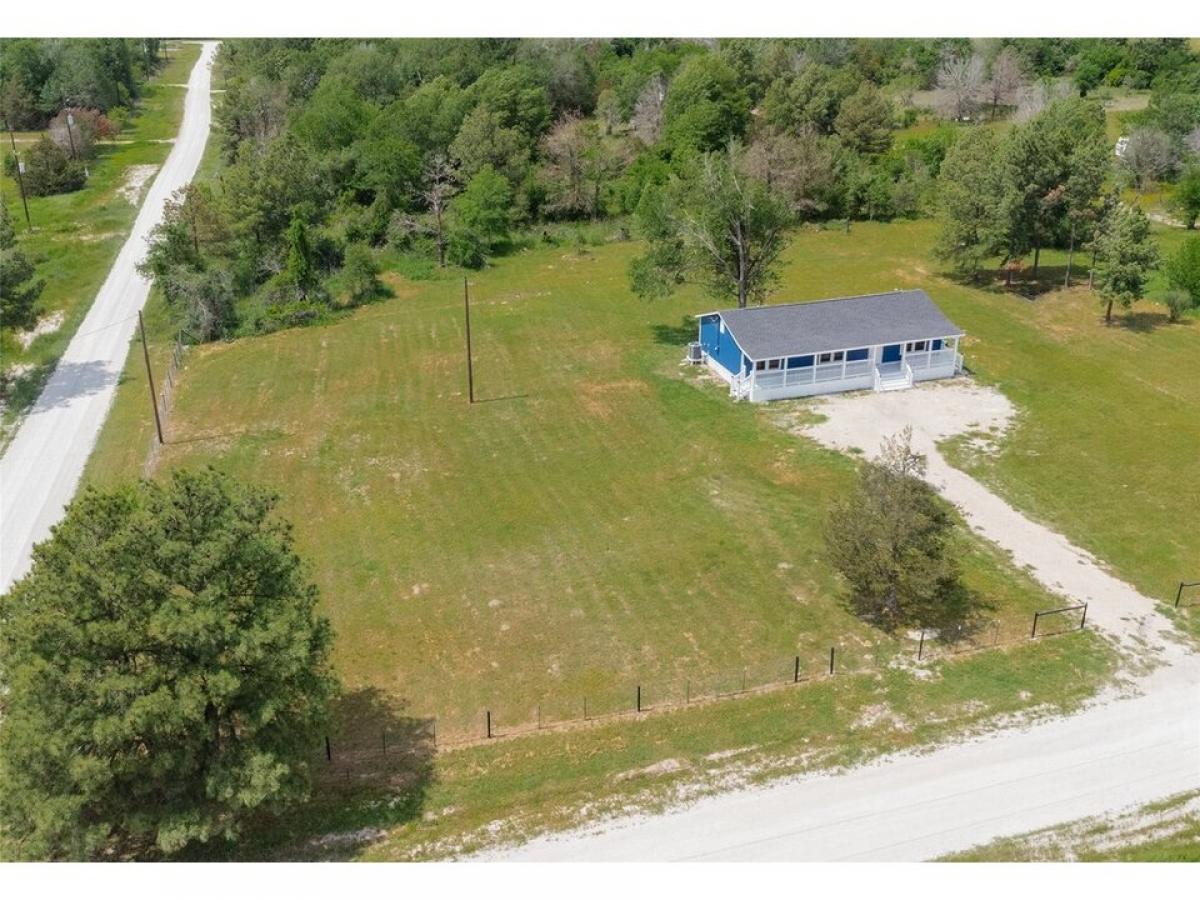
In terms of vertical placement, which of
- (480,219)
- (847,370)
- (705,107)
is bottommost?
(847,370)

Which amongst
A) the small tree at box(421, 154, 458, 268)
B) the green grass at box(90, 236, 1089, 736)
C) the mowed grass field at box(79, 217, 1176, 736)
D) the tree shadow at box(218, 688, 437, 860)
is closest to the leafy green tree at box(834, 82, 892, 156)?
the mowed grass field at box(79, 217, 1176, 736)

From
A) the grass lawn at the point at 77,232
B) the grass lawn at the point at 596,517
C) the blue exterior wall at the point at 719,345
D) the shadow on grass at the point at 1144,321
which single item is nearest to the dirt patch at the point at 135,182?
the grass lawn at the point at 77,232

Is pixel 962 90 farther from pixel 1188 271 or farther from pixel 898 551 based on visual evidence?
pixel 898 551

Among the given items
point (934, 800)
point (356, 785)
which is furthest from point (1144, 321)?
point (356, 785)

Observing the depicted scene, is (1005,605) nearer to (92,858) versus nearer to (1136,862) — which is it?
(1136,862)

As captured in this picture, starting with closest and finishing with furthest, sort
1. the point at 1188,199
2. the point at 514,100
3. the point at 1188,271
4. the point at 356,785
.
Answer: the point at 356,785 → the point at 1188,271 → the point at 1188,199 → the point at 514,100

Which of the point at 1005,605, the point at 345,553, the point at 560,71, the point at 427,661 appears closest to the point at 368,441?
the point at 345,553
